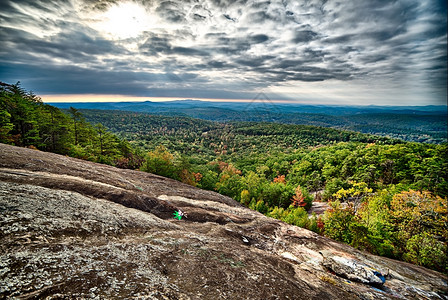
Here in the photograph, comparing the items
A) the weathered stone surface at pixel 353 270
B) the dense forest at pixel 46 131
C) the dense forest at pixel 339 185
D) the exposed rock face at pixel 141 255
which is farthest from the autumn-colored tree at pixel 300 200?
the dense forest at pixel 46 131

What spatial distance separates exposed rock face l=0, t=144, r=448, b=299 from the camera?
5766mm

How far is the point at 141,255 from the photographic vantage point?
8.08 metres

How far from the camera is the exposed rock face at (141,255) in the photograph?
577 cm

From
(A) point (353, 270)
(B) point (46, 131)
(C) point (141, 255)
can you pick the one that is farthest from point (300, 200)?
(B) point (46, 131)

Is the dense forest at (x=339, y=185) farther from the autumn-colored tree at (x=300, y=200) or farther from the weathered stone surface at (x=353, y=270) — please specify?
the weathered stone surface at (x=353, y=270)

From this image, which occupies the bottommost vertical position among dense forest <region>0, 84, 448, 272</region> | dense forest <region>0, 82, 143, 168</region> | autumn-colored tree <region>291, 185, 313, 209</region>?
autumn-colored tree <region>291, 185, 313, 209</region>

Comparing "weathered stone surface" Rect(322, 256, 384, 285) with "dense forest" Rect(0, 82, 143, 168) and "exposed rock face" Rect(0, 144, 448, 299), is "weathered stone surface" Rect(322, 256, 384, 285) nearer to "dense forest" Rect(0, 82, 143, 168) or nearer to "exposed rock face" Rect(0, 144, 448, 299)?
"exposed rock face" Rect(0, 144, 448, 299)

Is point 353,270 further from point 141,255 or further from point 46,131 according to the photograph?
point 46,131

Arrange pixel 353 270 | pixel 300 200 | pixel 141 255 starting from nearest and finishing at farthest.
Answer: pixel 141 255, pixel 353 270, pixel 300 200

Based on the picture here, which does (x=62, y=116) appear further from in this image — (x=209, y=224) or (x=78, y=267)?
(x=78, y=267)

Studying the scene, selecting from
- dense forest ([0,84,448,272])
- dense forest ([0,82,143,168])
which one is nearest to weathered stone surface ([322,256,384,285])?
dense forest ([0,84,448,272])

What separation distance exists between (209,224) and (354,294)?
10200 mm

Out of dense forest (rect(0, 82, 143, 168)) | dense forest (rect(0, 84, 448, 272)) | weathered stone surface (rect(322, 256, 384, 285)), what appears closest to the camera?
weathered stone surface (rect(322, 256, 384, 285))

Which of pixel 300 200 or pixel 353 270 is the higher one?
pixel 353 270
